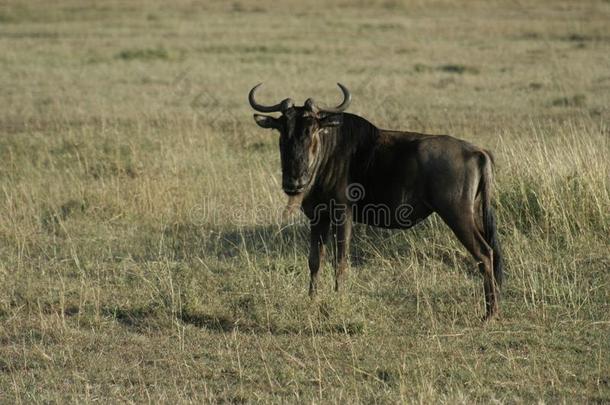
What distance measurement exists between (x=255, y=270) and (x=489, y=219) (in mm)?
1771

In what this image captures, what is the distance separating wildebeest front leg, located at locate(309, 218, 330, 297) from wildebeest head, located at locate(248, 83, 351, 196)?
40 centimetres

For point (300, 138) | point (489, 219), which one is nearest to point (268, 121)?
point (300, 138)

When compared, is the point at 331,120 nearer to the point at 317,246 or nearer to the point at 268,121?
the point at 268,121

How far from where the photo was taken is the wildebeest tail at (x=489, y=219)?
→ 6754 millimetres

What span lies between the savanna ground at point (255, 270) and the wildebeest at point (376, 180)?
15.9 inches

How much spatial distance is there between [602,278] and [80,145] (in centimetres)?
696

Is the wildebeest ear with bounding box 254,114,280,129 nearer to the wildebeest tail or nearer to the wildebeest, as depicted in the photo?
the wildebeest

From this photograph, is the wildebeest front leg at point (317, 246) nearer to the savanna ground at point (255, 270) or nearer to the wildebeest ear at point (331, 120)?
the savanna ground at point (255, 270)

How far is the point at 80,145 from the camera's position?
39.5ft

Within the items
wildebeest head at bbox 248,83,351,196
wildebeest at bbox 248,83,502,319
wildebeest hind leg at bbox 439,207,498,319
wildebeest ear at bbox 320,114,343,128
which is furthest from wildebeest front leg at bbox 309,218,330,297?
wildebeest hind leg at bbox 439,207,498,319

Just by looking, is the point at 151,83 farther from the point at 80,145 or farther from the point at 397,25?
the point at 397,25

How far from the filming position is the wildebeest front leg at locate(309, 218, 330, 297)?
7.10 metres

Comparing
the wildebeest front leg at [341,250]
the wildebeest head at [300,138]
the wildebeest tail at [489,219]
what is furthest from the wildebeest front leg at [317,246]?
the wildebeest tail at [489,219]

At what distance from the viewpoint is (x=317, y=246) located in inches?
282
